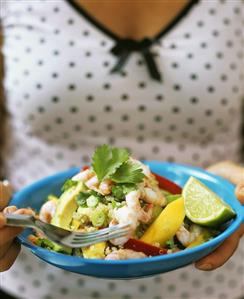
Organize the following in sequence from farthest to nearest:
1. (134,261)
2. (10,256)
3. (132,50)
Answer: (132,50) → (10,256) → (134,261)

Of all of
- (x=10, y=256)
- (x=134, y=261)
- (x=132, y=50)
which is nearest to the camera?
(x=134, y=261)

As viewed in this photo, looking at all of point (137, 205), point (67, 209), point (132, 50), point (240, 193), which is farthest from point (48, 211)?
point (132, 50)

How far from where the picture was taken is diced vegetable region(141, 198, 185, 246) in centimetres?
66

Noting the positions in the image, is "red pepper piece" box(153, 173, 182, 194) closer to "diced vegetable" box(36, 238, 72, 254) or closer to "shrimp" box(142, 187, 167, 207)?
"shrimp" box(142, 187, 167, 207)

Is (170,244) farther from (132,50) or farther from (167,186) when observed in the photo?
(132,50)

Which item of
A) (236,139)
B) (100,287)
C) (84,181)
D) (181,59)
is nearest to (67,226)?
(84,181)

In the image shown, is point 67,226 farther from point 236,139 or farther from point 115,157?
point 236,139

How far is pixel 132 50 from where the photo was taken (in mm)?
1041

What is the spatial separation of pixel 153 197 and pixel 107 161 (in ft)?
0.27

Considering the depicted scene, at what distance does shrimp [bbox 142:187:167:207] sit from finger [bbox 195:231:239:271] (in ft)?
0.32

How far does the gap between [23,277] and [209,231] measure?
1.72ft

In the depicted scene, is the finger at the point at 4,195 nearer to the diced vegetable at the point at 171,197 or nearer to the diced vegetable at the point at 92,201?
the diced vegetable at the point at 92,201

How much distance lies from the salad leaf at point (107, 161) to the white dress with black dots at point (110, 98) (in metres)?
0.37

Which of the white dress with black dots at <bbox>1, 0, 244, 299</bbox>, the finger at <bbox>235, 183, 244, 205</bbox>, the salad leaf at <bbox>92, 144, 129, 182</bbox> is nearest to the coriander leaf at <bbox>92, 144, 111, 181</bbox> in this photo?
the salad leaf at <bbox>92, 144, 129, 182</bbox>
